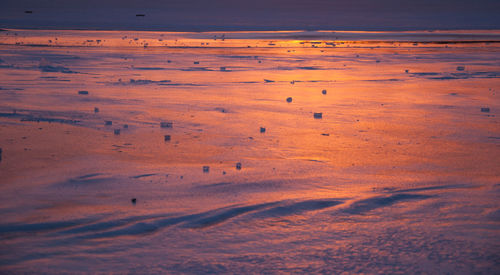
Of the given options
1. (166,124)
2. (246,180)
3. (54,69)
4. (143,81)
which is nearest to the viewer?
(246,180)

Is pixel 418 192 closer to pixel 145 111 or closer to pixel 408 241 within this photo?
pixel 408 241

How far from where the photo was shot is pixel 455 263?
10.2 ft

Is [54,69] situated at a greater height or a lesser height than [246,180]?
greater

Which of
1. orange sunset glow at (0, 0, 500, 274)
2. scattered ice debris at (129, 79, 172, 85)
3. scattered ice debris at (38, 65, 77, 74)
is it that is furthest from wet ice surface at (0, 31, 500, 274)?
scattered ice debris at (38, 65, 77, 74)

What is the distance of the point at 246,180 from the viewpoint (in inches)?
182

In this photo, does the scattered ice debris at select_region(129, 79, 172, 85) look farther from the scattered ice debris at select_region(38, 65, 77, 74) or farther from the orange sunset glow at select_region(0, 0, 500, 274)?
the scattered ice debris at select_region(38, 65, 77, 74)

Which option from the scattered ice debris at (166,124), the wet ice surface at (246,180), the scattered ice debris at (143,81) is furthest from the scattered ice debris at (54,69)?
the scattered ice debris at (166,124)

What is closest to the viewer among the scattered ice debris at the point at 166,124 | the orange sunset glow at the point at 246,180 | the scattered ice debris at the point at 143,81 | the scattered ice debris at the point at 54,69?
the orange sunset glow at the point at 246,180

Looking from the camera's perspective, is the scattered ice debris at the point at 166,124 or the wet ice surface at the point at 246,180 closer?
the wet ice surface at the point at 246,180

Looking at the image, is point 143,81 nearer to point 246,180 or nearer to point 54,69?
point 54,69

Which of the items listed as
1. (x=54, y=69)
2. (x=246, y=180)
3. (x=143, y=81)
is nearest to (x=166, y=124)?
(x=246, y=180)

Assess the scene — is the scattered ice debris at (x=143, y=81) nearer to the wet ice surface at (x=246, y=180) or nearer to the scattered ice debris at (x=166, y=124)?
the wet ice surface at (x=246, y=180)

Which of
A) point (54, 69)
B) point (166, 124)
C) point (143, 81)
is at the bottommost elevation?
point (166, 124)

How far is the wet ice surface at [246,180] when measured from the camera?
10.5ft
